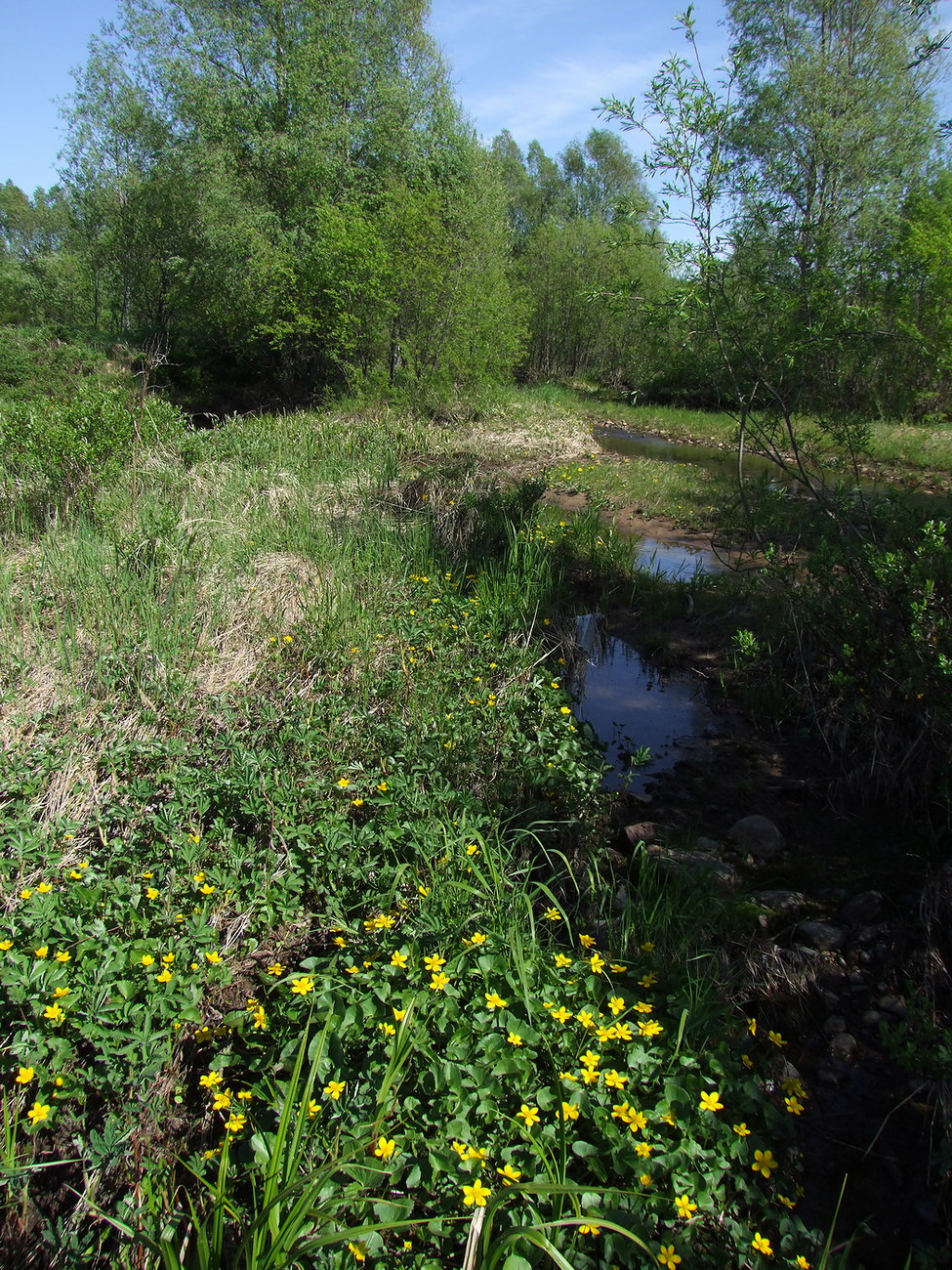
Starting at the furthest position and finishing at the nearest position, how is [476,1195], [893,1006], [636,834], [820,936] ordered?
[636,834]
[820,936]
[893,1006]
[476,1195]

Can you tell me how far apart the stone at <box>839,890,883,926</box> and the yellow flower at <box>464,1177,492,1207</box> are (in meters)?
2.25

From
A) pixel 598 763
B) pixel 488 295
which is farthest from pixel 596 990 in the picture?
pixel 488 295

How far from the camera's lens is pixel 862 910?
3.33 metres

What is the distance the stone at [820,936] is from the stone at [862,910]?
11 cm

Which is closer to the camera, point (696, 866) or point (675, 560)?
point (696, 866)

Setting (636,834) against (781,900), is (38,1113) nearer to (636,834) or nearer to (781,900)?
(636,834)

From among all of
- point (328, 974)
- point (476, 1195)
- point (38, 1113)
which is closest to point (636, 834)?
point (328, 974)

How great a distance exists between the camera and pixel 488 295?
59.3 feet

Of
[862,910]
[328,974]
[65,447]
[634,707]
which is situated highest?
[65,447]

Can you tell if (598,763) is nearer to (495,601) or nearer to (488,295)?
(495,601)

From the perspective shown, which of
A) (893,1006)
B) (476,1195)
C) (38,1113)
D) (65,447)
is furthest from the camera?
(65,447)

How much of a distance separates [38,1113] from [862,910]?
3.22m

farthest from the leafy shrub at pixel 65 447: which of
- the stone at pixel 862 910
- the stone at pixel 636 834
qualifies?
the stone at pixel 862 910

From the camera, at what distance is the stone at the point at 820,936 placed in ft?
10.4
